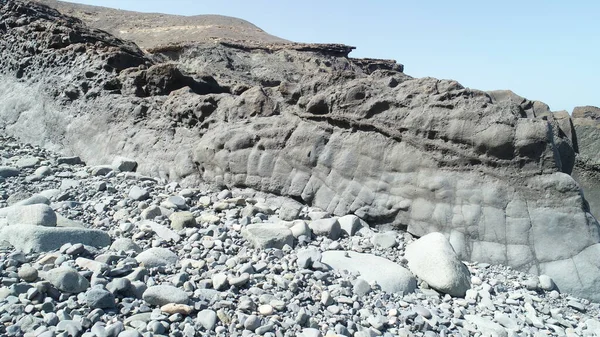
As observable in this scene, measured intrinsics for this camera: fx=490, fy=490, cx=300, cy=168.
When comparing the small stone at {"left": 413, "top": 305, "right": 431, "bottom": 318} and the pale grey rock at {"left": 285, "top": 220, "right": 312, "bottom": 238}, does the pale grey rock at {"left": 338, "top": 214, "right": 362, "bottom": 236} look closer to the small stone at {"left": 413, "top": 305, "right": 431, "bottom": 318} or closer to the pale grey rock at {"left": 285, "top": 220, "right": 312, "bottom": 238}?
the pale grey rock at {"left": 285, "top": 220, "right": 312, "bottom": 238}

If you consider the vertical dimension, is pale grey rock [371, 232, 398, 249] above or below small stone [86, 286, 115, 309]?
above

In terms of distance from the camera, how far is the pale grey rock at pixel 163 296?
267 cm

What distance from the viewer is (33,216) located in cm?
365

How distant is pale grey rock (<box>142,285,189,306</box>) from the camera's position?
267 cm

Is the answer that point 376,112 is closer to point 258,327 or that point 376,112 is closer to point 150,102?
point 258,327

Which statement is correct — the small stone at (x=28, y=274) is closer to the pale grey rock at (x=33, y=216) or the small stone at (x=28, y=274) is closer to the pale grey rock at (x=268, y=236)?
the pale grey rock at (x=33, y=216)

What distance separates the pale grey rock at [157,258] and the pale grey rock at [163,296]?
516 mm

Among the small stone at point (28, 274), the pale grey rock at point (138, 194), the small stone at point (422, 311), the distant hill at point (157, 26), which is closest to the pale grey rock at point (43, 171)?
the pale grey rock at point (138, 194)

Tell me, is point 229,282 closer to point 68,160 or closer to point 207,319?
point 207,319

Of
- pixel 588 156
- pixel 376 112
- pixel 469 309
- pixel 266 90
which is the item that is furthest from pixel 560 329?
pixel 266 90

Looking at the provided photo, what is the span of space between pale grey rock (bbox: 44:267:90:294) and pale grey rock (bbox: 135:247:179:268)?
525 mm

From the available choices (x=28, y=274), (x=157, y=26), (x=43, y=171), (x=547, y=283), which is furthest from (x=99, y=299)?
(x=157, y=26)

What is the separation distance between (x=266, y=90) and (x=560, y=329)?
384 cm

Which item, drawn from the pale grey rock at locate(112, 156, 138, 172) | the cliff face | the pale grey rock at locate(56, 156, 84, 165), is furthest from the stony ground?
the pale grey rock at locate(56, 156, 84, 165)
